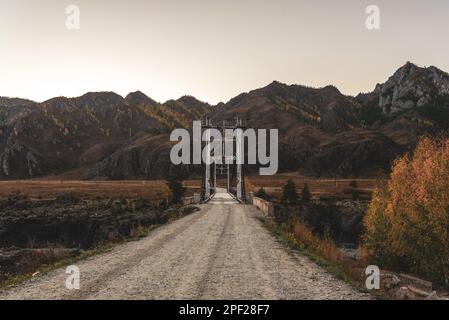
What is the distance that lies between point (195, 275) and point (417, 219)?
2195 centimetres

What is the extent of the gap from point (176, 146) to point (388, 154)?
80857 millimetres

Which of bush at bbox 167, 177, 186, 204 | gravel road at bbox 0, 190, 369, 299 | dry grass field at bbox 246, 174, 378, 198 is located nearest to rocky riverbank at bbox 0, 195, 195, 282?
bush at bbox 167, 177, 186, 204

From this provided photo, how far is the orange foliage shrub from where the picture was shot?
2870 cm

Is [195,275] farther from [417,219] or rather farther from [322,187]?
[322,187]

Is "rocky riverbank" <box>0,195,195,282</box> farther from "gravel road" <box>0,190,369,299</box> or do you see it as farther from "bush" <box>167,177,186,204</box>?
"gravel road" <box>0,190,369,299</box>

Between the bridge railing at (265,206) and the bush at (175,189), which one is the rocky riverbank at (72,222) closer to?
the bush at (175,189)

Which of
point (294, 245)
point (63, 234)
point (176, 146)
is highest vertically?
point (176, 146)

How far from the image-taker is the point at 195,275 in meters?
14.2

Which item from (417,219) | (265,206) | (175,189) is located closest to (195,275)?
(417,219)
